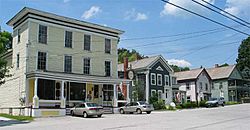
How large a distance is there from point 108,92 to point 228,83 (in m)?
44.5

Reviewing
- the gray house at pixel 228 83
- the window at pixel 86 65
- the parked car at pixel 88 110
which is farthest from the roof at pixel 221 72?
the parked car at pixel 88 110

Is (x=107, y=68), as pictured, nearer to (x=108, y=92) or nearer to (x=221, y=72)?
(x=108, y=92)

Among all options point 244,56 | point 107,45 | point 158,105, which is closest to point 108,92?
point 107,45

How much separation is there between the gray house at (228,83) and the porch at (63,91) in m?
42.2

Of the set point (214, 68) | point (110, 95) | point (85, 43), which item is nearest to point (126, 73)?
point (110, 95)

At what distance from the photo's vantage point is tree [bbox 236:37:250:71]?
301 ft

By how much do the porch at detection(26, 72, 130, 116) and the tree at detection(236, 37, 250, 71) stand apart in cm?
6106

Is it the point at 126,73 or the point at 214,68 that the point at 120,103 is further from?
the point at 214,68

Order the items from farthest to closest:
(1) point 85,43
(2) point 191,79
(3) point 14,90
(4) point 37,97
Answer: (2) point 191,79 < (1) point 85,43 < (3) point 14,90 < (4) point 37,97

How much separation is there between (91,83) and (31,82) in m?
6.92

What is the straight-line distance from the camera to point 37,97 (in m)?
30.9

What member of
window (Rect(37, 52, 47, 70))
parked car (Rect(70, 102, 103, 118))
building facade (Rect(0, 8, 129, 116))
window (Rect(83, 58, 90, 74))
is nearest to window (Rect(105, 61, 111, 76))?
building facade (Rect(0, 8, 129, 116))

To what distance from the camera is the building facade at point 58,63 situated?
33500mm

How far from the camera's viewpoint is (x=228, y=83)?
76688 millimetres
